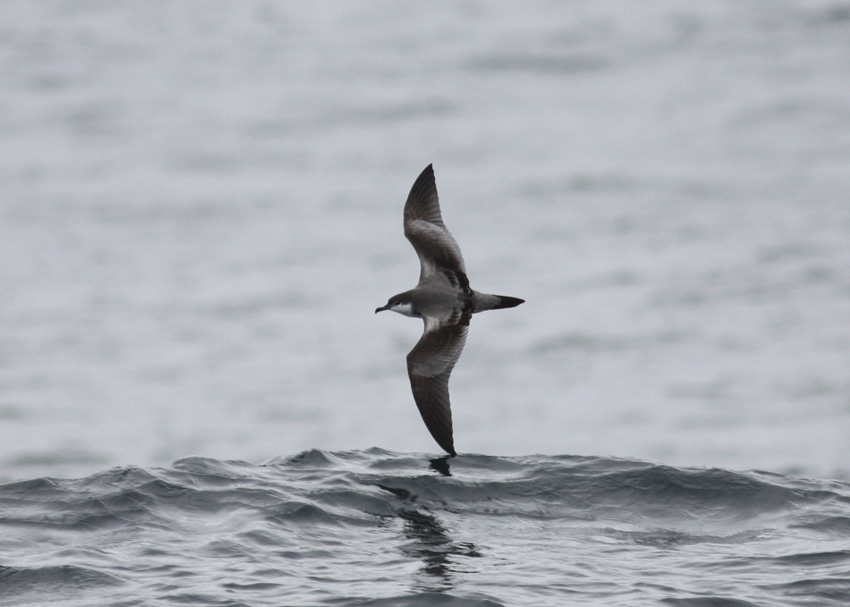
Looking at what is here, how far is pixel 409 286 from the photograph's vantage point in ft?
75.3

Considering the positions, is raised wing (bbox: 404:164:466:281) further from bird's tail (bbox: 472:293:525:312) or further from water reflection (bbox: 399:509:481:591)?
water reflection (bbox: 399:509:481:591)

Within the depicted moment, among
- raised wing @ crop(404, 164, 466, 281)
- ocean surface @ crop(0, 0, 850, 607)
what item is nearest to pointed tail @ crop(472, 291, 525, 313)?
raised wing @ crop(404, 164, 466, 281)

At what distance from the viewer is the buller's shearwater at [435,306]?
10688 millimetres

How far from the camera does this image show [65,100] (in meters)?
30.7

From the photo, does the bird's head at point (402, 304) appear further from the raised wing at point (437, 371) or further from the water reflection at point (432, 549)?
the water reflection at point (432, 549)

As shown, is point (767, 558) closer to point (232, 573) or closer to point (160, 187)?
point (232, 573)

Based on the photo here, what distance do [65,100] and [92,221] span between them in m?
6.88

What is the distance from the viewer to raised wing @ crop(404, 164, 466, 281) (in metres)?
11.7

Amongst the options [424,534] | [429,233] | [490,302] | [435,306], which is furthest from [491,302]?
[424,534]

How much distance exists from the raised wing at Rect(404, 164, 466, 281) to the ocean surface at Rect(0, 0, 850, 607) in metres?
1.83

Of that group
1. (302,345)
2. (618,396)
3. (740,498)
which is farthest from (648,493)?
(302,345)

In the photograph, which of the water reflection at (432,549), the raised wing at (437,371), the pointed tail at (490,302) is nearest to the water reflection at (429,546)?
the water reflection at (432,549)

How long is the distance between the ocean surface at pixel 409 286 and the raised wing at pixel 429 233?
183cm

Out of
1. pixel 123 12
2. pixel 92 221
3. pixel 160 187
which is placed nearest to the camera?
pixel 92 221
